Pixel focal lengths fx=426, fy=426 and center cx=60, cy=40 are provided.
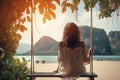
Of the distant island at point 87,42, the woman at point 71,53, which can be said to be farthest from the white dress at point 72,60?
the distant island at point 87,42

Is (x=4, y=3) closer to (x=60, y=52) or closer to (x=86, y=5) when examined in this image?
(x=60, y=52)

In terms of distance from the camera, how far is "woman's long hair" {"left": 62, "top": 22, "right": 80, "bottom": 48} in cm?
502

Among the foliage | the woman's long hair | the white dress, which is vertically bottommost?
the foliage

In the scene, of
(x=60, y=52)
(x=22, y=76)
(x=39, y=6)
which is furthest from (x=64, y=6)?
(x=22, y=76)

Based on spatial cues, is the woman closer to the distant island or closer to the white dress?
the white dress

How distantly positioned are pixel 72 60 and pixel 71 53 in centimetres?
9

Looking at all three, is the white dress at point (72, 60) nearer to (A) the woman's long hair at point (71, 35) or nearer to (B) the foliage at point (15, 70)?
(A) the woman's long hair at point (71, 35)

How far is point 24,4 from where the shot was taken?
420cm

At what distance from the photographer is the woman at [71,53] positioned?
502cm

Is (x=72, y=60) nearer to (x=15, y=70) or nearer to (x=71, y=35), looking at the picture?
(x=71, y=35)

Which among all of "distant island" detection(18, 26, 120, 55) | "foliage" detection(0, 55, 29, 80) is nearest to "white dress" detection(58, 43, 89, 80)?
"distant island" detection(18, 26, 120, 55)

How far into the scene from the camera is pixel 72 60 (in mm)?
5094

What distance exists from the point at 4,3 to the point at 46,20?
0.48 meters

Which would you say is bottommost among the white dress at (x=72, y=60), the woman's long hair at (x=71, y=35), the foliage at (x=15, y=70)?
the foliage at (x=15, y=70)
